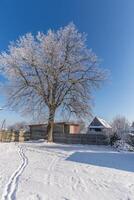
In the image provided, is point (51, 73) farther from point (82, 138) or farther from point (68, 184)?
point (68, 184)

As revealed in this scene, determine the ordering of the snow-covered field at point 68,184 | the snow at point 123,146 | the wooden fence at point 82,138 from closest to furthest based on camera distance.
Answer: the snow-covered field at point 68,184
the snow at point 123,146
the wooden fence at point 82,138

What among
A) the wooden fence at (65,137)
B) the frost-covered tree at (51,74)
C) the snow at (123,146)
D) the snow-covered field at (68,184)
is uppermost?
the frost-covered tree at (51,74)

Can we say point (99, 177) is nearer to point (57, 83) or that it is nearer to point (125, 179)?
point (125, 179)

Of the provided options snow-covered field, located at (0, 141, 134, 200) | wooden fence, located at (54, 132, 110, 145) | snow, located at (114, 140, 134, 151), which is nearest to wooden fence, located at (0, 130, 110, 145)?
wooden fence, located at (54, 132, 110, 145)

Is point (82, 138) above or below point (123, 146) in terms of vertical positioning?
Result: above

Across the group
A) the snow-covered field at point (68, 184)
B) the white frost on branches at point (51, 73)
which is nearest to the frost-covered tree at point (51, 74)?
the white frost on branches at point (51, 73)

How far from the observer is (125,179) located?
879 cm

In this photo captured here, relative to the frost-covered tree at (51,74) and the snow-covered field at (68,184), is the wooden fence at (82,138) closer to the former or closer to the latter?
the frost-covered tree at (51,74)

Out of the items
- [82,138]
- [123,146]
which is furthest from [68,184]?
[82,138]

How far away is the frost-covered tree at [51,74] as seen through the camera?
2694cm

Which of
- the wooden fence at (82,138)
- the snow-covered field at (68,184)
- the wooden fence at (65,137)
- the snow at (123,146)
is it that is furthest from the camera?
the wooden fence at (65,137)

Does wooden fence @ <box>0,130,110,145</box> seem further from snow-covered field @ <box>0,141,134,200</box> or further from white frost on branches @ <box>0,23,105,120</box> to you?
snow-covered field @ <box>0,141,134,200</box>

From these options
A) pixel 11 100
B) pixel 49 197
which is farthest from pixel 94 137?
pixel 49 197

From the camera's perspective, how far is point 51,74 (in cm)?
2691
